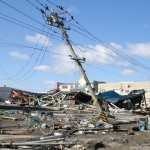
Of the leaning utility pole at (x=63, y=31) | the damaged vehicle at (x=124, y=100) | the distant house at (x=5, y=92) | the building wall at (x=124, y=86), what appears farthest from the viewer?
the building wall at (x=124, y=86)

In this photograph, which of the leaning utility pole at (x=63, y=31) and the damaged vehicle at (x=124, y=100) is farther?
the damaged vehicle at (x=124, y=100)

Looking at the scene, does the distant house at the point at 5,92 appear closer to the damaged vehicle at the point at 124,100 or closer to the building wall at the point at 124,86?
the building wall at the point at 124,86

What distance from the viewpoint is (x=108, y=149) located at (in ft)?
43.2

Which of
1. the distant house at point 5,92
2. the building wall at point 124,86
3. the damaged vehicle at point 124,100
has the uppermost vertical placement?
the building wall at point 124,86

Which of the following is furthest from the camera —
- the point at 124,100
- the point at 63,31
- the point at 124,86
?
the point at 124,86

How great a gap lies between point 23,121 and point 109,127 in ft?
15.8

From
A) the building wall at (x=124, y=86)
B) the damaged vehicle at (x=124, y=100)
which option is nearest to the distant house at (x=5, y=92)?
the building wall at (x=124, y=86)

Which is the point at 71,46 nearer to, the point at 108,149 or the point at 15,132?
the point at 15,132

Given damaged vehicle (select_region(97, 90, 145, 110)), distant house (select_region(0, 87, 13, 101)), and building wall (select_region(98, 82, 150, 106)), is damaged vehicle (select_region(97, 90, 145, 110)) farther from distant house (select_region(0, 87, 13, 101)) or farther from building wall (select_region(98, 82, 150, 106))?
distant house (select_region(0, 87, 13, 101))

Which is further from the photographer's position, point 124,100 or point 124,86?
point 124,86

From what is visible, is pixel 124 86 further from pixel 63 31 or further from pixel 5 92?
pixel 63 31

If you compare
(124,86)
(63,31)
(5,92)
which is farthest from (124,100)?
(124,86)

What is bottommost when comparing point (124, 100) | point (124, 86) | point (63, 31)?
point (124, 100)

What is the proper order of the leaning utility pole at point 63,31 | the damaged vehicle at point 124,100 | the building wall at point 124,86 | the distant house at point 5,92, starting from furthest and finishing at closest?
the building wall at point 124,86 < the distant house at point 5,92 < the damaged vehicle at point 124,100 < the leaning utility pole at point 63,31
